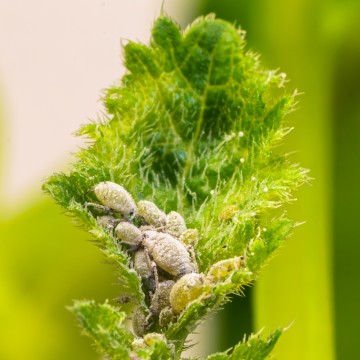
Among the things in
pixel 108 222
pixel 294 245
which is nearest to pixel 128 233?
pixel 108 222

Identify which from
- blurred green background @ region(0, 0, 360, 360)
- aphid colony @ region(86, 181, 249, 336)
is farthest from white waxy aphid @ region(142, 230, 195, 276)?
blurred green background @ region(0, 0, 360, 360)

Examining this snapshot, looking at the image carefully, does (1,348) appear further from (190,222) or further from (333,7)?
(333,7)

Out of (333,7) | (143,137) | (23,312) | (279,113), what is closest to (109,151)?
(143,137)

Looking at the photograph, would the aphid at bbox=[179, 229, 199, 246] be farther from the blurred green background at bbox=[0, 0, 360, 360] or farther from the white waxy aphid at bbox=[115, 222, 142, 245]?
the blurred green background at bbox=[0, 0, 360, 360]

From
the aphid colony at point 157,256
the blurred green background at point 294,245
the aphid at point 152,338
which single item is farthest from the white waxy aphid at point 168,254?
the blurred green background at point 294,245

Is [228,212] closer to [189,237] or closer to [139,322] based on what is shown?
[189,237]

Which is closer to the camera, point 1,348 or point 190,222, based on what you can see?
point 190,222
